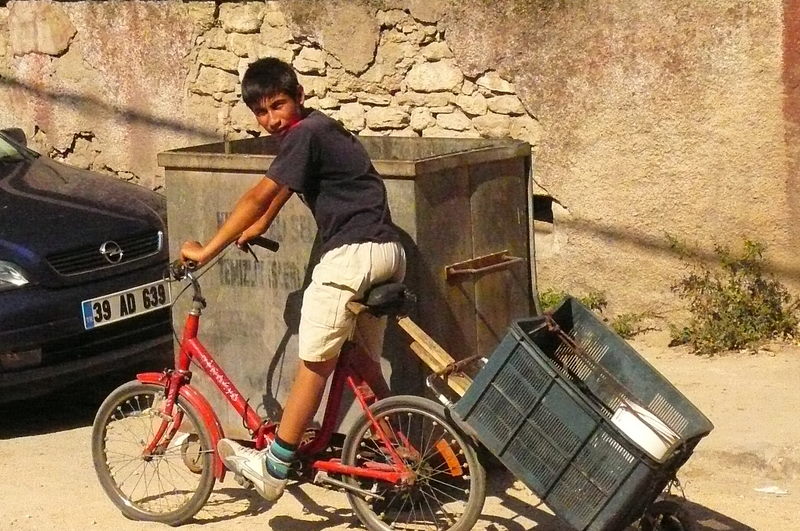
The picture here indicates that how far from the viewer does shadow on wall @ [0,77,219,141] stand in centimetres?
820

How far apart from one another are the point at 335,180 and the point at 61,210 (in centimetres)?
248

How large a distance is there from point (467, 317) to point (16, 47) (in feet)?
16.4

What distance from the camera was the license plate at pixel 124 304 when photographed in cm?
623

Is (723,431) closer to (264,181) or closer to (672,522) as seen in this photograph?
(672,522)

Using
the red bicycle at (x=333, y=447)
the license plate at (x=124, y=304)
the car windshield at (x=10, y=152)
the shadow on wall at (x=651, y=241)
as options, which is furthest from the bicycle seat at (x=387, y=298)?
the car windshield at (x=10, y=152)

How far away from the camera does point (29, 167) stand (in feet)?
23.8

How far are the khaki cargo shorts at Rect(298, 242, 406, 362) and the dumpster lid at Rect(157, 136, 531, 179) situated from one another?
40cm

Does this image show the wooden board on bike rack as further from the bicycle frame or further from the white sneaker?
the white sneaker

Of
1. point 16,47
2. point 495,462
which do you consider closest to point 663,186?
point 495,462

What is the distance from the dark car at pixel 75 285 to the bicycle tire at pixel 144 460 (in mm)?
762

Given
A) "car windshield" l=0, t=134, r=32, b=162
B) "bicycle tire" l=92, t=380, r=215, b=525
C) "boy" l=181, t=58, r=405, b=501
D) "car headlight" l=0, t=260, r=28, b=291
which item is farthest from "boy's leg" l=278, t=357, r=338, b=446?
"car windshield" l=0, t=134, r=32, b=162

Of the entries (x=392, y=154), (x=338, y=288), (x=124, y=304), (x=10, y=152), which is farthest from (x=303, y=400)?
(x=10, y=152)

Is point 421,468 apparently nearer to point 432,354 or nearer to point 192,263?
point 432,354

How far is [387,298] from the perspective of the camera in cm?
454
